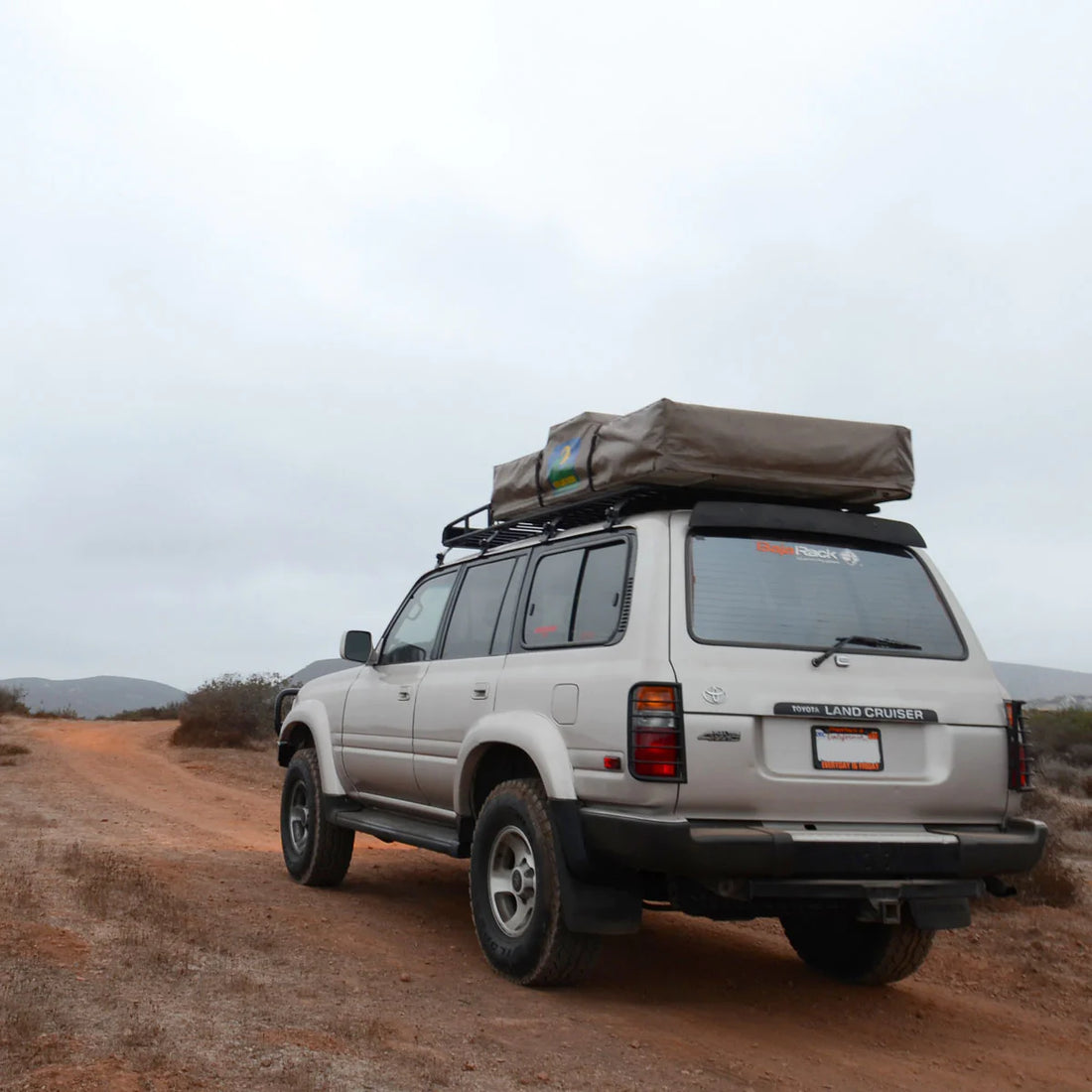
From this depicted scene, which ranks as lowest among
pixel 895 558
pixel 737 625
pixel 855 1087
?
pixel 855 1087

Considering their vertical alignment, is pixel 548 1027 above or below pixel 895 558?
below

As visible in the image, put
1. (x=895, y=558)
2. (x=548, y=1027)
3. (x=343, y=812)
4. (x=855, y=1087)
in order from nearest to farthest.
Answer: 1. (x=855, y=1087)
2. (x=548, y=1027)
3. (x=895, y=558)
4. (x=343, y=812)

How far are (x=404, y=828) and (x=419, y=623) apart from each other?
1.22 metres

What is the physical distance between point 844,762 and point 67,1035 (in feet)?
9.60

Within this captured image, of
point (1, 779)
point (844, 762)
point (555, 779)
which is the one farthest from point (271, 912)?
point (1, 779)

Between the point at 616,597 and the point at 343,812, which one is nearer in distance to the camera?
the point at 616,597

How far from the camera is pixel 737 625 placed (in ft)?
15.9

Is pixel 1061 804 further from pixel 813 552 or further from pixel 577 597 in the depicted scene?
pixel 577 597

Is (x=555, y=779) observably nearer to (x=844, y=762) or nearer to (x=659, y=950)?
(x=844, y=762)

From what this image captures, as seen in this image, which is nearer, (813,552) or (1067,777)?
(813,552)

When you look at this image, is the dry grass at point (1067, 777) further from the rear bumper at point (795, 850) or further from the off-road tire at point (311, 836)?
the rear bumper at point (795, 850)

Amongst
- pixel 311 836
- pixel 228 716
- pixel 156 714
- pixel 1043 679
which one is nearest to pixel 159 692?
pixel 1043 679

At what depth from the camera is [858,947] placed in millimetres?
5816

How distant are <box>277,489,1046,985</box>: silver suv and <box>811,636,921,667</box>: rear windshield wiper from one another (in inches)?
0.7
